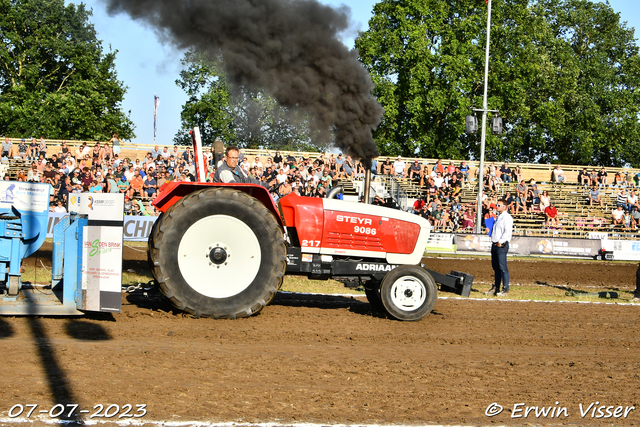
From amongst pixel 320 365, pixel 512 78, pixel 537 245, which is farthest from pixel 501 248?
pixel 512 78

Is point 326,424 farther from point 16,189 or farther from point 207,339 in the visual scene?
point 16,189

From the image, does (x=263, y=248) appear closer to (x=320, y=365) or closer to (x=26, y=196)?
(x=320, y=365)

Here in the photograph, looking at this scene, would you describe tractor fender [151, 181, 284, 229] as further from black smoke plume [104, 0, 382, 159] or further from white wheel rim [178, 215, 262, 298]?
black smoke plume [104, 0, 382, 159]

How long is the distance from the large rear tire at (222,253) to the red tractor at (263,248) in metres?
0.01

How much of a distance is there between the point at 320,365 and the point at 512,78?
3603 cm

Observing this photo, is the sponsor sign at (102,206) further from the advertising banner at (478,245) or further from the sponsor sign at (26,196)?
the advertising banner at (478,245)

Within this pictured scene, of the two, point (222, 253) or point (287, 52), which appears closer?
point (222, 253)

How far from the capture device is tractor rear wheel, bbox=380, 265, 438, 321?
742cm

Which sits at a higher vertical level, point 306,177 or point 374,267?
point 306,177

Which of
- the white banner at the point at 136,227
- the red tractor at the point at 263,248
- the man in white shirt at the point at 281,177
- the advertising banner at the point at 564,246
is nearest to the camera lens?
the red tractor at the point at 263,248

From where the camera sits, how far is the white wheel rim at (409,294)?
748 cm

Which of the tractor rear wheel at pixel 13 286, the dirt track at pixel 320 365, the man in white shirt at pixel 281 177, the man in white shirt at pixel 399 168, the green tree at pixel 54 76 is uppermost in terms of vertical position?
the green tree at pixel 54 76

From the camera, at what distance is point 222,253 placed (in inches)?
270

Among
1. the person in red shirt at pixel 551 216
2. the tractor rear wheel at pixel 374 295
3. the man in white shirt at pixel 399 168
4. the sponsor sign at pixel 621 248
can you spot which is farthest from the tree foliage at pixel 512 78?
the tractor rear wheel at pixel 374 295
